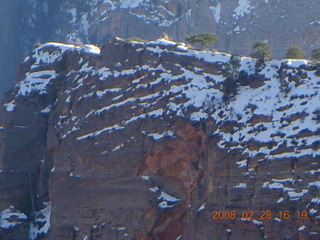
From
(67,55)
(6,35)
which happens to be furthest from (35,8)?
(67,55)

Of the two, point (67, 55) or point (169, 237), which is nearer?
point (169, 237)

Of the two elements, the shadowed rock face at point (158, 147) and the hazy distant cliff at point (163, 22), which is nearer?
the shadowed rock face at point (158, 147)

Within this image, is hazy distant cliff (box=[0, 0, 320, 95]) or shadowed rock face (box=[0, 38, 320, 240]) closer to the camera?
shadowed rock face (box=[0, 38, 320, 240])

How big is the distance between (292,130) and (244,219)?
5.06 metres

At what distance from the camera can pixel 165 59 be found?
6103 cm

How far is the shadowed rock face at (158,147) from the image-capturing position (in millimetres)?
52250

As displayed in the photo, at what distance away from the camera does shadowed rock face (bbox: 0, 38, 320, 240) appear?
52.2m

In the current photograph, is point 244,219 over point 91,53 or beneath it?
→ beneath

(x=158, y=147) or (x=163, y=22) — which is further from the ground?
(x=163, y=22)

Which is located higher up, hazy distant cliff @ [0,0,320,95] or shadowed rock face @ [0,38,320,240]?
hazy distant cliff @ [0,0,320,95]

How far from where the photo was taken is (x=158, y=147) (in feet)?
189

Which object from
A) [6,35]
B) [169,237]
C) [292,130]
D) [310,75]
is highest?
[6,35]

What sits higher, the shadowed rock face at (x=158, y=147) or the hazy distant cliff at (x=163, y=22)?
the hazy distant cliff at (x=163, y=22)

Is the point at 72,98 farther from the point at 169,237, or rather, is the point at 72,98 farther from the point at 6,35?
the point at 6,35
